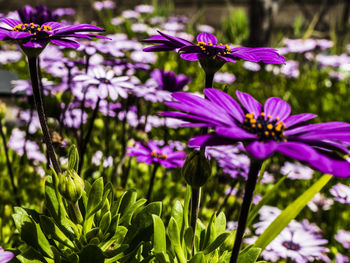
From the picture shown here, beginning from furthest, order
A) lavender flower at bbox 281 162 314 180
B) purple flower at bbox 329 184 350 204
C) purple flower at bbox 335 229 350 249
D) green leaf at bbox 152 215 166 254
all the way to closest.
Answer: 1. lavender flower at bbox 281 162 314 180
2. purple flower at bbox 335 229 350 249
3. purple flower at bbox 329 184 350 204
4. green leaf at bbox 152 215 166 254

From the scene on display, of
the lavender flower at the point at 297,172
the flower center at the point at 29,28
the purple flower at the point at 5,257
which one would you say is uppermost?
the flower center at the point at 29,28

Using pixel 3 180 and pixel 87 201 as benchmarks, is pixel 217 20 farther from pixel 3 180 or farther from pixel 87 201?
pixel 87 201

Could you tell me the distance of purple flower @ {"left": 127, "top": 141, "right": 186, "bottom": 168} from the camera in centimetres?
119

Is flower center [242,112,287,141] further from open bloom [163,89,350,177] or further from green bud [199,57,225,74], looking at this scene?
green bud [199,57,225,74]

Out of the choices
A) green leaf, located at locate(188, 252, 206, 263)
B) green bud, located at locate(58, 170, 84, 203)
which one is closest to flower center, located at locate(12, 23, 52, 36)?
green bud, located at locate(58, 170, 84, 203)

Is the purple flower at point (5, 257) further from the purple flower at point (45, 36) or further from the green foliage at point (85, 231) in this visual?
the purple flower at point (45, 36)

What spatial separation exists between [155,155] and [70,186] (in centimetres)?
65

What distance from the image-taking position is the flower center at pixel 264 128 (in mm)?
577

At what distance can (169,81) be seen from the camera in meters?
1.43

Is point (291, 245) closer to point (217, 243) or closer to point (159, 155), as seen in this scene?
point (159, 155)

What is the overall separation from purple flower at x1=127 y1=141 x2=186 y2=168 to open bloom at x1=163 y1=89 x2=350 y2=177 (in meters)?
0.56

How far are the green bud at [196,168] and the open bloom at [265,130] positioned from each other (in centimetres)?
9

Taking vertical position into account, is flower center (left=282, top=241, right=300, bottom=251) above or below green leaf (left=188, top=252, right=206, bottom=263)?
below

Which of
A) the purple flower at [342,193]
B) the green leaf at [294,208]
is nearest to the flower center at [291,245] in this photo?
the purple flower at [342,193]
